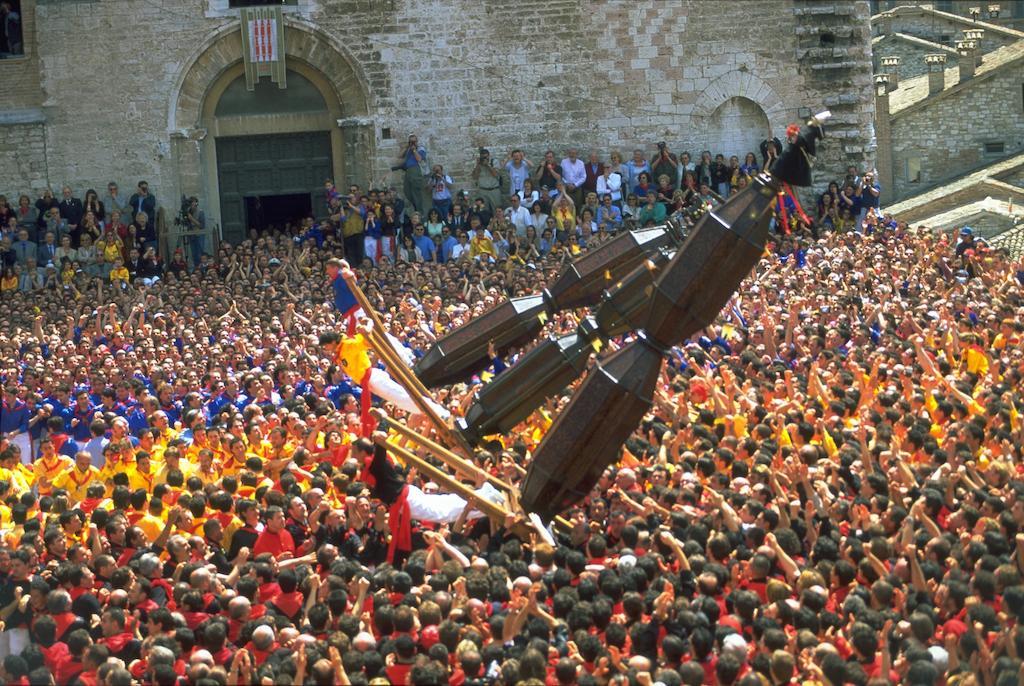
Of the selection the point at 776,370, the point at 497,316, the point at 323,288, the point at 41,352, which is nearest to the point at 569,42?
the point at 323,288

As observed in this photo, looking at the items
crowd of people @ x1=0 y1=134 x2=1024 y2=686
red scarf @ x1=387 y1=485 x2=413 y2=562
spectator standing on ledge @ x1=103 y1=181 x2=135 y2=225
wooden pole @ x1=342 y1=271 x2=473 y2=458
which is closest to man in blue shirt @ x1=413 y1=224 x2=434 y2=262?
spectator standing on ledge @ x1=103 y1=181 x2=135 y2=225

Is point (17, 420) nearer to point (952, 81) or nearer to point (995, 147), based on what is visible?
point (995, 147)

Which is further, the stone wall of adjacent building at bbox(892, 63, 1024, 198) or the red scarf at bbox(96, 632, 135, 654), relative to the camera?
the stone wall of adjacent building at bbox(892, 63, 1024, 198)

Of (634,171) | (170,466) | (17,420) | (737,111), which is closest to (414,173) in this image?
(634,171)

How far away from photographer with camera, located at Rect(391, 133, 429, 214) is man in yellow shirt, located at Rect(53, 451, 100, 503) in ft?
51.8

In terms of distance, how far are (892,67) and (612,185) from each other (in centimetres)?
2274

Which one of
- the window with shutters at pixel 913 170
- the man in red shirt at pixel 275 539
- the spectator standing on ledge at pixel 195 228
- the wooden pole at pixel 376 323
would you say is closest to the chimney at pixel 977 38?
the window with shutters at pixel 913 170

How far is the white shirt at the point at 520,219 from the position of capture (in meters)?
27.1

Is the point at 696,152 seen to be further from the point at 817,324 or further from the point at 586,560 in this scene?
the point at 586,560

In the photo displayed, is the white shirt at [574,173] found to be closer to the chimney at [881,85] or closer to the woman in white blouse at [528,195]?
the woman in white blouse at [528,195]

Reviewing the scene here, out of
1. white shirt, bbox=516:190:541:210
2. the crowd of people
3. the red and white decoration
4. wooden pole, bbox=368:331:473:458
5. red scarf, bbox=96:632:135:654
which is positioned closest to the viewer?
the crowd of people

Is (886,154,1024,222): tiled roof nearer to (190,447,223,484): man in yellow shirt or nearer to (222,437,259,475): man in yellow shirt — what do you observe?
(222,437,259,475): man in yellow shirt

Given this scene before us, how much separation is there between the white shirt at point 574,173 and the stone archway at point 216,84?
147 inches

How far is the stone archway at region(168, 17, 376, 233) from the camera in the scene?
29.9 metres
